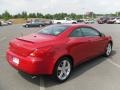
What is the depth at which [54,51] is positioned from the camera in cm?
472

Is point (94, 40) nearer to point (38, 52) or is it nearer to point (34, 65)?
point (38, 52)

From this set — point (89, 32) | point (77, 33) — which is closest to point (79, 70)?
point (77, 33)

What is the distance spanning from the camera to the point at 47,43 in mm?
4770

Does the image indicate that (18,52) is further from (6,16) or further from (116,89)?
(6,16)

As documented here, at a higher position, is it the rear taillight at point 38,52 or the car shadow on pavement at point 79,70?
the rear taillight at point 38,52

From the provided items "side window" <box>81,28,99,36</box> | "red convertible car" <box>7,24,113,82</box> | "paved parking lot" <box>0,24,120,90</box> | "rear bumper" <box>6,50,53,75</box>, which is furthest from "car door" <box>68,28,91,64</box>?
"rear bumper" <box>6,50,53,75</box>

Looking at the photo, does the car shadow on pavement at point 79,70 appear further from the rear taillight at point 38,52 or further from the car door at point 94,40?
the rear taillight at point 38,52

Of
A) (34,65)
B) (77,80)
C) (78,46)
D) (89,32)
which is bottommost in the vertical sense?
(77,80)

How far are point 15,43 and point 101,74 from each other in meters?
2.72

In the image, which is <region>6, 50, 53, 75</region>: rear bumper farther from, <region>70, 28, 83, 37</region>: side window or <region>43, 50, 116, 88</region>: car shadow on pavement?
<region>70, 28, 83, 37</region>: side window

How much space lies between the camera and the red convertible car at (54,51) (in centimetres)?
455

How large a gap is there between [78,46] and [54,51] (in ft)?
3.66

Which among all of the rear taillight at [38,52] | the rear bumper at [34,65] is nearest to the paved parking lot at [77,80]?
the rear bumper at [34,65]

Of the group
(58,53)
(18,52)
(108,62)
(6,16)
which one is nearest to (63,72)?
(58,53)
